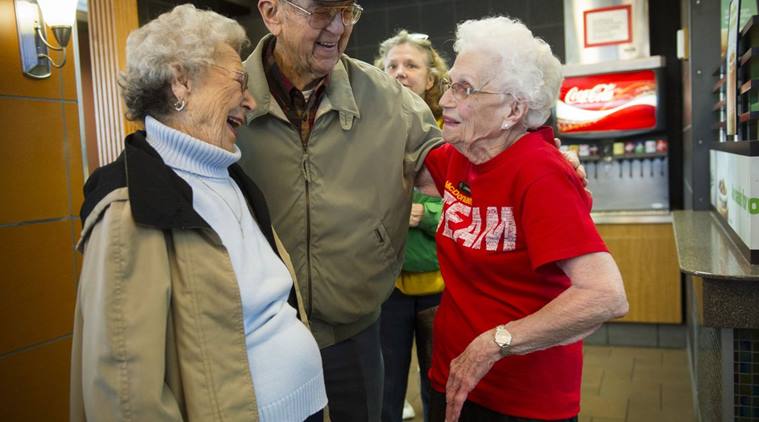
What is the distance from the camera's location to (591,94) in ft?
17.1

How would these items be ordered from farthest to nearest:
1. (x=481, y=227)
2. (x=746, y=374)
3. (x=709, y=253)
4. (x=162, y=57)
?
(x=709, y=253)
(x=746, y=374)
(x=481, y=227)
(x=162, y=57)

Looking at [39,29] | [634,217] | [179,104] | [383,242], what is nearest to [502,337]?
[383,242]

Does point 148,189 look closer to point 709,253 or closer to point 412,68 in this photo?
point 412,68

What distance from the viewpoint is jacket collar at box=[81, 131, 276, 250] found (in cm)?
121

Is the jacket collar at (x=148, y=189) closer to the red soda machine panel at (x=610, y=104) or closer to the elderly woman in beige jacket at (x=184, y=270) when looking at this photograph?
the elderly woman in beige jacket at (x=184, y=270)

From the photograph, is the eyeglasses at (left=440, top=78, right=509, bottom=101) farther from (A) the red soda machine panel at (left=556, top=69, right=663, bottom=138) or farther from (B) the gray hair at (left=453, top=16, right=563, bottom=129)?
(A) the red soda machine panel at (left=556, top=69, right=663, bottom=138)

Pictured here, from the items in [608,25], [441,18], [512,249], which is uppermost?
[441,18]

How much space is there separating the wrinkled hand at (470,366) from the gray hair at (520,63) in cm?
57

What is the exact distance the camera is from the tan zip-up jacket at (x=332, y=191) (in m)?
1.80

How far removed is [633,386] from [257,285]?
3499mm

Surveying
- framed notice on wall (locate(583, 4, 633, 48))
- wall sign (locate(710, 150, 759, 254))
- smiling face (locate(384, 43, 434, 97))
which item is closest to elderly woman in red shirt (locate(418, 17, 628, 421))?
wall sign (locate(710, 150, 759, 254))

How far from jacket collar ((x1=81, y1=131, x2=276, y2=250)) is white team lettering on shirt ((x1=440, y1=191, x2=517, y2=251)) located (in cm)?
66

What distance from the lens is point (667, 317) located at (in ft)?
15.8

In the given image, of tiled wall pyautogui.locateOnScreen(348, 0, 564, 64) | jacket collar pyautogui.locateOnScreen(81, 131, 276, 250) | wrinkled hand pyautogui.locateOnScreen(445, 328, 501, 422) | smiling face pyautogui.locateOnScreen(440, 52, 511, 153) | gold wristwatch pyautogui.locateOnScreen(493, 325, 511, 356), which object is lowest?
wrinkled hand pyautogui.locateOnScreen(445, 328, 501, 422)
